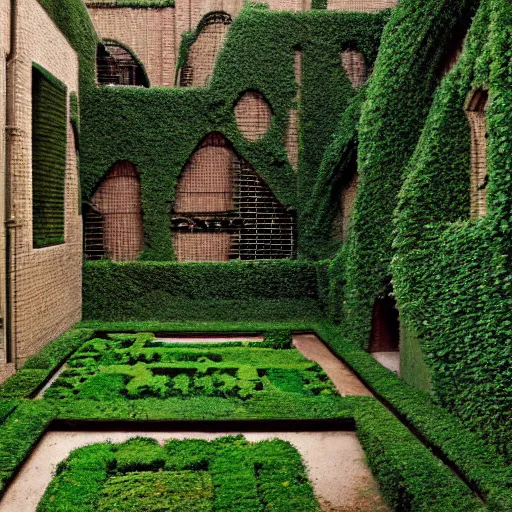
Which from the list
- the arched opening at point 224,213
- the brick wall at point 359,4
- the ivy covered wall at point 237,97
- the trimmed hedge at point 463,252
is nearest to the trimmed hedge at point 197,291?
the ivy covered wall at point 237,97

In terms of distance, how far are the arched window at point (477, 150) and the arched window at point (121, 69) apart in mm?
10451

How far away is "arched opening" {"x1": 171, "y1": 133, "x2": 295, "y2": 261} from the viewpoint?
13.1 metres

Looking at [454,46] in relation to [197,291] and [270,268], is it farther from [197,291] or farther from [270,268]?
[197,291]

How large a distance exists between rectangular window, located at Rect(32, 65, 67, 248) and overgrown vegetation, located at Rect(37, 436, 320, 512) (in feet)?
14.5

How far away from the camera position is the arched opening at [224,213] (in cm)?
1308

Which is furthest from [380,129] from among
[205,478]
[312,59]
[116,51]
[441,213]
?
[116,51]

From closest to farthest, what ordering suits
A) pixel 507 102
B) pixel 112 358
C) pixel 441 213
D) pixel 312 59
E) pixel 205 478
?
pixel 205 478, pixel 507 102, pixel 441 213, pixel 112 358, pixel 312 59

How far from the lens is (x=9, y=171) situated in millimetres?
7910

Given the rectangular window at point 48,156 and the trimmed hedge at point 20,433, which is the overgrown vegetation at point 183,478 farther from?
the rectangular window at point 48,156

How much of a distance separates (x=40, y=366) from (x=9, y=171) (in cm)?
248

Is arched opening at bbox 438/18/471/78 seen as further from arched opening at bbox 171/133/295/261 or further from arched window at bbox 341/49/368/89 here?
arched opening at bbox 171/133/295/261

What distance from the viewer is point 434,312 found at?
6477 mm

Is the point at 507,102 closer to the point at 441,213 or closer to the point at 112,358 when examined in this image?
the point at 441,213

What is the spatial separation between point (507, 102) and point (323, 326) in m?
6.42
